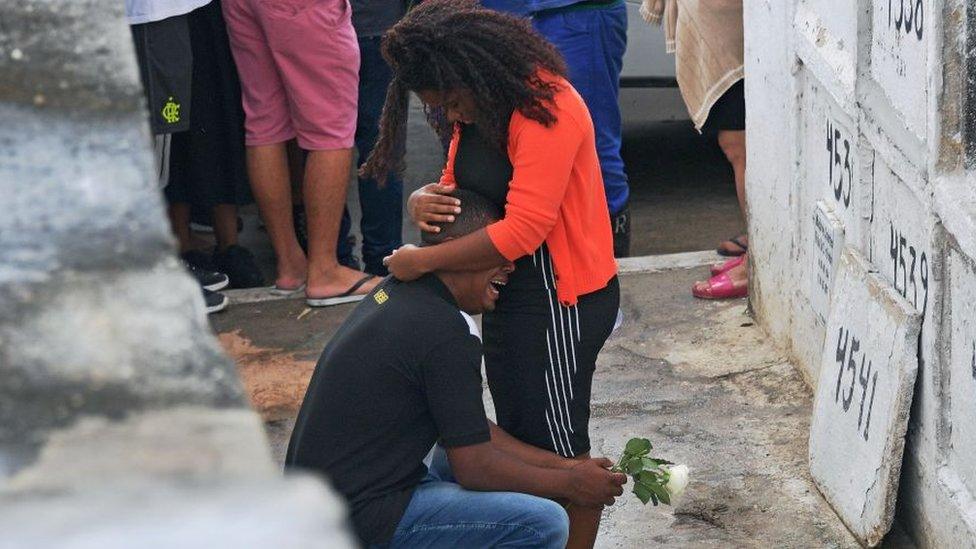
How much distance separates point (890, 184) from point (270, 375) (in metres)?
2.27

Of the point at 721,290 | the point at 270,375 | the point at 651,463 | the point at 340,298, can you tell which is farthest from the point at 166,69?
the point at 651,463

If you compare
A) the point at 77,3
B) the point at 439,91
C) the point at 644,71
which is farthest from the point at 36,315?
the point at 644,71

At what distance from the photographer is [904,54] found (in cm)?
345

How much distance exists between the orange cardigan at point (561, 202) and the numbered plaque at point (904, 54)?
0.70 meters

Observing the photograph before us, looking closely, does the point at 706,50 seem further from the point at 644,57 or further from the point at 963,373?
the point at 963,373

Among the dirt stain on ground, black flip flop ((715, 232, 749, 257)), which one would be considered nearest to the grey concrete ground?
the dirt stain on ground

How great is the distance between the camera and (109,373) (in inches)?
47.3

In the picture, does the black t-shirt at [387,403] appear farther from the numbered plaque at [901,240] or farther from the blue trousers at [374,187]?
the blue trousers at [374,187]

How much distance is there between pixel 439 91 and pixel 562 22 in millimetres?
1953

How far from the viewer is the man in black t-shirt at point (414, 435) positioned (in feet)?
9.57

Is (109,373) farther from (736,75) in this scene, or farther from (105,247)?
(736,75)

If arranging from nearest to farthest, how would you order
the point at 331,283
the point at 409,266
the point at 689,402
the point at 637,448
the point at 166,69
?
the point at 409,266 → the point at 637,448 → the point at 689,402 → the point at 166,69 → the point at 331,283

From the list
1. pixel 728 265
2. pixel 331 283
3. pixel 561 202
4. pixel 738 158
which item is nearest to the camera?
pixel 561 202

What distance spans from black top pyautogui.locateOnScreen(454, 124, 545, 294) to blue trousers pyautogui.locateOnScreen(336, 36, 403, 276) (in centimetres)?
218
